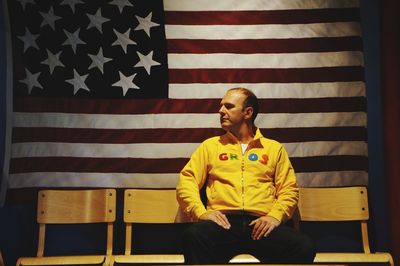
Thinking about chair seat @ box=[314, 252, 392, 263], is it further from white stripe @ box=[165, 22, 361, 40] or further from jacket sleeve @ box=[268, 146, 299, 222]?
white stripe @ box=[165, 22, 361, 40]

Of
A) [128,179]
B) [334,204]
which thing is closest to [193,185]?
[128,179]

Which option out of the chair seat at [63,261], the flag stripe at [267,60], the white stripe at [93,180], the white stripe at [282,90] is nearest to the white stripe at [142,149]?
the white stripe at [93,180]

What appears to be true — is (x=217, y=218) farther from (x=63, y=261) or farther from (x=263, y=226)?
(x=63, y=261)

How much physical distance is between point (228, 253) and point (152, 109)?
1.32m

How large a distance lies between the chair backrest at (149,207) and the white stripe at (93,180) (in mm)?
155

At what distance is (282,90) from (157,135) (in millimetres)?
1051

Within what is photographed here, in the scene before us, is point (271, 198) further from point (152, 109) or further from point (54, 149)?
point (54, 149)

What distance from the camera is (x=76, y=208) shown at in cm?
327

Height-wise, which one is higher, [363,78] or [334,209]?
[363,78]

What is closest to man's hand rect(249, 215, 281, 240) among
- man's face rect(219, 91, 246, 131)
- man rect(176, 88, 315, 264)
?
man rect(176, 88, 315, 264)

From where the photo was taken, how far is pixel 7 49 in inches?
137

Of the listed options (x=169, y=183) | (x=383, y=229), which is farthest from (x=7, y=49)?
(x=383, y=229)

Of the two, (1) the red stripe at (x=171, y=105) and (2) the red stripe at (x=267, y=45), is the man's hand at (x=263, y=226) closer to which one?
(1) the red stripe at (x=171, y=105)

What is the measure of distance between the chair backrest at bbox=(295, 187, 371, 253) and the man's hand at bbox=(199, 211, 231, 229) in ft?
2.51
